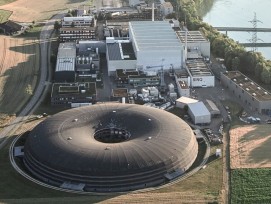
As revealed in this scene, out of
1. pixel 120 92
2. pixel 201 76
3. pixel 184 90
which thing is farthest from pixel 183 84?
pixel 120 92

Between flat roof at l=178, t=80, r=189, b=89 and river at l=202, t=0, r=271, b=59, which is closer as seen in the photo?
flat roof at l=178, t=80, r=189, b=89

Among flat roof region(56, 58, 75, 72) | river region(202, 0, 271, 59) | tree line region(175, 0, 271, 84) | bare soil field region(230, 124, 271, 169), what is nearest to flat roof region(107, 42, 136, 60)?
flat roof region(56, 58, 75, 72)

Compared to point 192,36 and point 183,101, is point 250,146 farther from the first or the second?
point 192,36

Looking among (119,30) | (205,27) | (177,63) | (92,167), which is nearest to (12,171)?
(92,167)

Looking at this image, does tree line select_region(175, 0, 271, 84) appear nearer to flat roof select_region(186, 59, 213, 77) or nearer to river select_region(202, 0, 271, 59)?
flat roof select_region(186, 59, 213, 77)

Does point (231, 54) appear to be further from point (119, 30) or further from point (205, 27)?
point (119, 30)

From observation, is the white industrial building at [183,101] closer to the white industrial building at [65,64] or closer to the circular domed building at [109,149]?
the circular domed building at [109,149]
